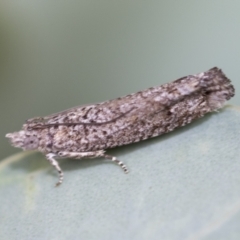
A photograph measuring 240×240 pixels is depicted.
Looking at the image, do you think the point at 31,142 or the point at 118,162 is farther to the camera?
the point at 31,142

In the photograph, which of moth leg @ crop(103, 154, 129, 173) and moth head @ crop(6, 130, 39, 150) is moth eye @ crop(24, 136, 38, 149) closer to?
moth head @ crop(6, 130, 39, 150)

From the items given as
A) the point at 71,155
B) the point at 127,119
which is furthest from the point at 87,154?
the point at 127,119

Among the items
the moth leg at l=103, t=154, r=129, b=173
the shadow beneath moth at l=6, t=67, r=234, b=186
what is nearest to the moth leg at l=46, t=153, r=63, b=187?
the shadow beneath moth at l=6, t=67, r=234, b=186

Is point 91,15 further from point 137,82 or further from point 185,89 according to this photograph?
point 185,89

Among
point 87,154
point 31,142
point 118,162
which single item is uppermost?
point 31,142

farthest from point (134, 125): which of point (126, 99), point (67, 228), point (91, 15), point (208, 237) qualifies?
point (91, 15)

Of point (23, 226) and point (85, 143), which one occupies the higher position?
point (85, 143)

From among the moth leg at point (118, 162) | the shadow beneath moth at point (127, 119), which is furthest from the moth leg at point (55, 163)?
the moth leg at point (118, 162)

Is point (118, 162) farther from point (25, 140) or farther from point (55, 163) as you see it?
point (25, 140)

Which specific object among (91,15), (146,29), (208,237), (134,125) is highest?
(91,15)
